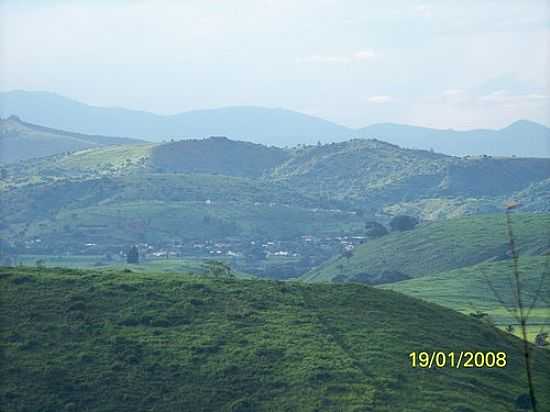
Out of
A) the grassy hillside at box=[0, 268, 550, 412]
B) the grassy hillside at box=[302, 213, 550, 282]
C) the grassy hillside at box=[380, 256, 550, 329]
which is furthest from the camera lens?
the grassy hillside at box=[302, 213, 550, 282]

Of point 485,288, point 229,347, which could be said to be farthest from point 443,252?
point 229,347

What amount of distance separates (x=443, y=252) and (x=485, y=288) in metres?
48.5

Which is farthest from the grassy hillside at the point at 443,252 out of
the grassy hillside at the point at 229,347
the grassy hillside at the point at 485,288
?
the grassy hillside at the point at 229,347

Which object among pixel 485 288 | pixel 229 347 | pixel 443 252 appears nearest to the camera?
pixel 229 347

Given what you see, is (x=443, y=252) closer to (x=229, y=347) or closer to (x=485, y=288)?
(x=485, y=288)

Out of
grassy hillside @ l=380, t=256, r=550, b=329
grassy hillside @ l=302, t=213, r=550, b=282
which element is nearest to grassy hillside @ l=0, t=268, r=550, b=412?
grassy hillside @ l=380, t=256, r=550, b=329

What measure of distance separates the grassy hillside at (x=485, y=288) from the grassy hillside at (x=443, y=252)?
18.0 meters

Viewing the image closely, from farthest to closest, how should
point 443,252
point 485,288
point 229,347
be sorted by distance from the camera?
point 443,252, point 485,288, point 229,347

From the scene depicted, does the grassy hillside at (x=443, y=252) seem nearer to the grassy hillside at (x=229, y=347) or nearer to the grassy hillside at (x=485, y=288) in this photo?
the grassy hillside at (x=485, y=288)

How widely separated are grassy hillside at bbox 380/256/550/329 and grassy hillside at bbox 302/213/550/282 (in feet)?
58.9

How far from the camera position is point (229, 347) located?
68438 millimetres

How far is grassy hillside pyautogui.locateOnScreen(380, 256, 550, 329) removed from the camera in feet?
402

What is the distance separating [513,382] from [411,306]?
50.7 feet

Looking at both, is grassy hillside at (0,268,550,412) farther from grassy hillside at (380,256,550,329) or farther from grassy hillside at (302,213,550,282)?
→ grassy hillside at (302,213,550,282)
